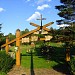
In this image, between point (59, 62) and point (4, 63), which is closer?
point (4, 63)

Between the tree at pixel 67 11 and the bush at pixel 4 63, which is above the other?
the tree at pixel 67 11

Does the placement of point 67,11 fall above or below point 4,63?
above

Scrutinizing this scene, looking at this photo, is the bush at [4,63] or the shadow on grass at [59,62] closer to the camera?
the bush at [4,63]

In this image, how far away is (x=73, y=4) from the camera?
832 inches

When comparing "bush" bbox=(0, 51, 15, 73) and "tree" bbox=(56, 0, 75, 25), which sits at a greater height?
"tree" bbox=(56, 0, 75, 25)

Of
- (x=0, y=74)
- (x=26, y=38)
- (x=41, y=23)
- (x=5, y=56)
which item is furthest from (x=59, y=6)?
(x=0, y=74)

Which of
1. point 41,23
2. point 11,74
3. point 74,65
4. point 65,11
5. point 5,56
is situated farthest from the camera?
point 41,23

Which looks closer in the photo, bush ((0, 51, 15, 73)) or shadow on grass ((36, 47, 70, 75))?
bush ((0, 51, 15, 73))

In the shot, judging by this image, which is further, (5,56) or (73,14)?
(73,14)

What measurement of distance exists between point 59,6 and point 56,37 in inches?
115

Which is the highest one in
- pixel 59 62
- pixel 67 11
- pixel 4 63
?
pixel 67 11

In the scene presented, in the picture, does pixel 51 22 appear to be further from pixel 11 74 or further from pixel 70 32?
pixel 11 74

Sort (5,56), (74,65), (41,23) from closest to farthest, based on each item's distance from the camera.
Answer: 1. (74,65)
2. (5,56)
3. (41,23)

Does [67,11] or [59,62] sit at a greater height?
[67,11]
